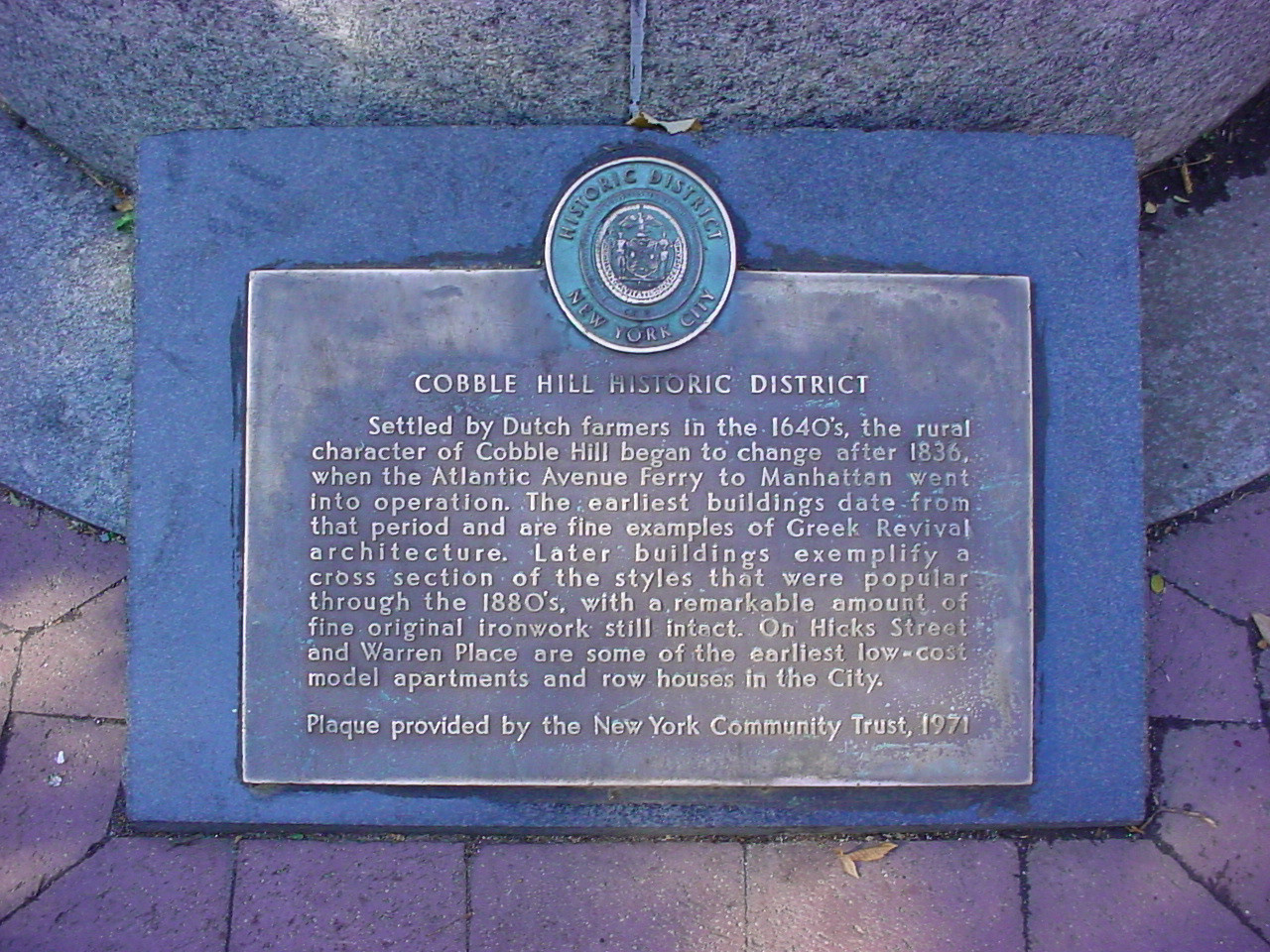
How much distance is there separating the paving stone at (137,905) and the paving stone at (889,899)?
144 cm

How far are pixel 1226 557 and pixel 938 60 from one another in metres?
1.64

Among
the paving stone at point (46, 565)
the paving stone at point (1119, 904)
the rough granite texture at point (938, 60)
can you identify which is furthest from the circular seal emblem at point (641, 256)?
the paving stone at point (1119, 904)

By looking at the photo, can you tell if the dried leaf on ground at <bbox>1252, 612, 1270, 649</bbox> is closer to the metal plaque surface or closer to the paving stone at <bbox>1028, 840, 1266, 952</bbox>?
the paving stone at <bbox>1028, 840, 1266, 952</bbox>

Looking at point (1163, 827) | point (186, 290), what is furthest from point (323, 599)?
point (1163, 827)

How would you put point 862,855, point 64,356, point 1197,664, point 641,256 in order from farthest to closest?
point 64,356 < point 1197,664 < point 862,855 < point 641,256

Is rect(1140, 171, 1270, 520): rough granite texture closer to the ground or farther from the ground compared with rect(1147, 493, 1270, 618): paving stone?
farther from the ground

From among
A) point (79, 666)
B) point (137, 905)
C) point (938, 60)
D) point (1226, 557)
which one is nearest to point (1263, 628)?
point (1226, 557)

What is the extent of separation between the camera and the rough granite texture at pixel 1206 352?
2492 millimetres

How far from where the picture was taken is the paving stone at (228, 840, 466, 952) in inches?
88.0

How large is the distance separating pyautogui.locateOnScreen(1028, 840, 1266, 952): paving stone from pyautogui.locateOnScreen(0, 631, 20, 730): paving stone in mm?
2888

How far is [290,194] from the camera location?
2264 millimetres

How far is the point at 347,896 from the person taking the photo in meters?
2.25

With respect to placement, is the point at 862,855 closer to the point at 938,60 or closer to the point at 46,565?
the point at 938,60

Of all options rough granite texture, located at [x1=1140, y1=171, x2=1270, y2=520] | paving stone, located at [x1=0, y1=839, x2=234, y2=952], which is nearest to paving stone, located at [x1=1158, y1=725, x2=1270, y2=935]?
rough granite texture, located at [x1=1140, y1=171, x2=1270, y2=520]
